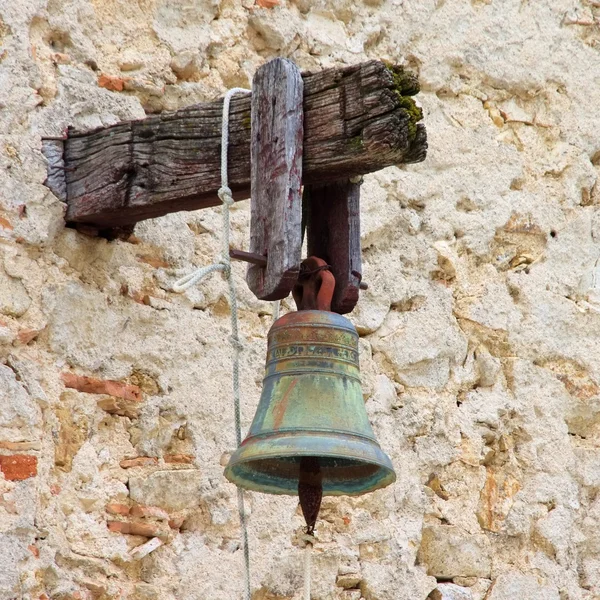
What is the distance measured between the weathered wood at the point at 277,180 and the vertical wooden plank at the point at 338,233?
0.49 ft

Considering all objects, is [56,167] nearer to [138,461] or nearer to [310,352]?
[138,461]

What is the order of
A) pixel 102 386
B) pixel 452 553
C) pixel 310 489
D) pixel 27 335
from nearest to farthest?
pixel 310 489, pixel 27 335, pixel 102 386, pixel 452 553

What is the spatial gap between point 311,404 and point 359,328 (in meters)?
0.95

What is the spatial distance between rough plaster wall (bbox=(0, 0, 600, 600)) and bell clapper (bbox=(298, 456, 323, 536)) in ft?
1.52

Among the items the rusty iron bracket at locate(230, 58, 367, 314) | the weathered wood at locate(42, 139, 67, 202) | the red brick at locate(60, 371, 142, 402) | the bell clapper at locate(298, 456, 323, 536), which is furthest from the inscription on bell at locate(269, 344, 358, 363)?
the weathered wood at locate(42, 139, 67, 202)

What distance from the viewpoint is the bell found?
2.30 m

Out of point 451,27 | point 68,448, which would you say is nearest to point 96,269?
point 68,448

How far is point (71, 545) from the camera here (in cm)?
261

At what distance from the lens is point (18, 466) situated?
2555 mm

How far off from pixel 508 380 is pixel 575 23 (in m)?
1.27

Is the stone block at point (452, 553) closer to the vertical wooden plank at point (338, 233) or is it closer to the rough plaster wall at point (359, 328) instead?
the rough plaster wall at point (359, 328)

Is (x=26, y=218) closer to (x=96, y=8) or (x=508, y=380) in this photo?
(x=96, y=8)

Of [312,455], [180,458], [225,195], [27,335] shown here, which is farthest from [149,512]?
[225,195]

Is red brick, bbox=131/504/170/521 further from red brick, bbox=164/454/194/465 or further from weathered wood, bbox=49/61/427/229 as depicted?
weathered wood, bbox=49/61/427/229
